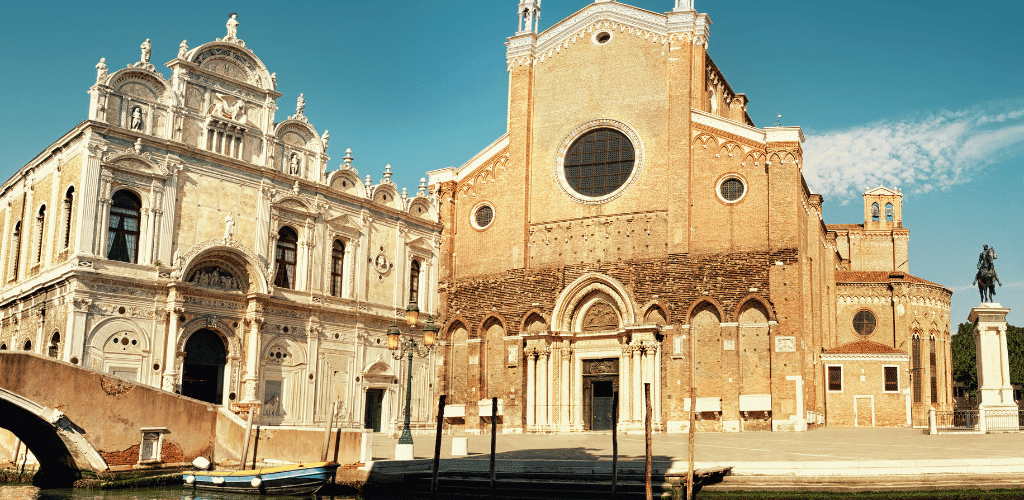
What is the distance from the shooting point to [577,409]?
29766 millimetres

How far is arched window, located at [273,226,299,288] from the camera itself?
1069 inches

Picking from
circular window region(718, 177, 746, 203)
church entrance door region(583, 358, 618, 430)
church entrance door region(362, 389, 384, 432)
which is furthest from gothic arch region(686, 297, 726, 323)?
church entrance door region(362, 389, 384, 432)

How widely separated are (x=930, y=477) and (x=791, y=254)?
489 inches

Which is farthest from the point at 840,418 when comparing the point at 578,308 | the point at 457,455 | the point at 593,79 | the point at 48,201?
the point at 48,201

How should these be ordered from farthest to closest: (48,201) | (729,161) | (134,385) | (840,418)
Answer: (840,418)
(729,161)
(48,201)
(134,385)

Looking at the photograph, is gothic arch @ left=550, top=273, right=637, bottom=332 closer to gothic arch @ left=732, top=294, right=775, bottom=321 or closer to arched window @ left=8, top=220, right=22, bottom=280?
gothic arch @ left=732, top=294, right=775, bottom=321

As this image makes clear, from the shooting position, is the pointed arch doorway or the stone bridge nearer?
the stone bridge

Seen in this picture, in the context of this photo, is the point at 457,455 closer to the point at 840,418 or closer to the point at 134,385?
the point at 134,385

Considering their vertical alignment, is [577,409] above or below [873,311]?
below

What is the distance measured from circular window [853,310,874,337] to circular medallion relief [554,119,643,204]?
1254 cm

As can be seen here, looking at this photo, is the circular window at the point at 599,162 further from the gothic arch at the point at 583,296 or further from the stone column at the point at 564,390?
the stone column at the point at 564,390

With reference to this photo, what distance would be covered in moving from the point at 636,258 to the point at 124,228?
1537 cm

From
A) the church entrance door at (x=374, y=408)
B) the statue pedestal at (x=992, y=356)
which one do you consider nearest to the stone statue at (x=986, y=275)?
the statue pedestal at (x=992, y=356)

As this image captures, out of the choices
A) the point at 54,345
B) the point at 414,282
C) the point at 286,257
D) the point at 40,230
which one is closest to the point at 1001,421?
the point at 414,282
